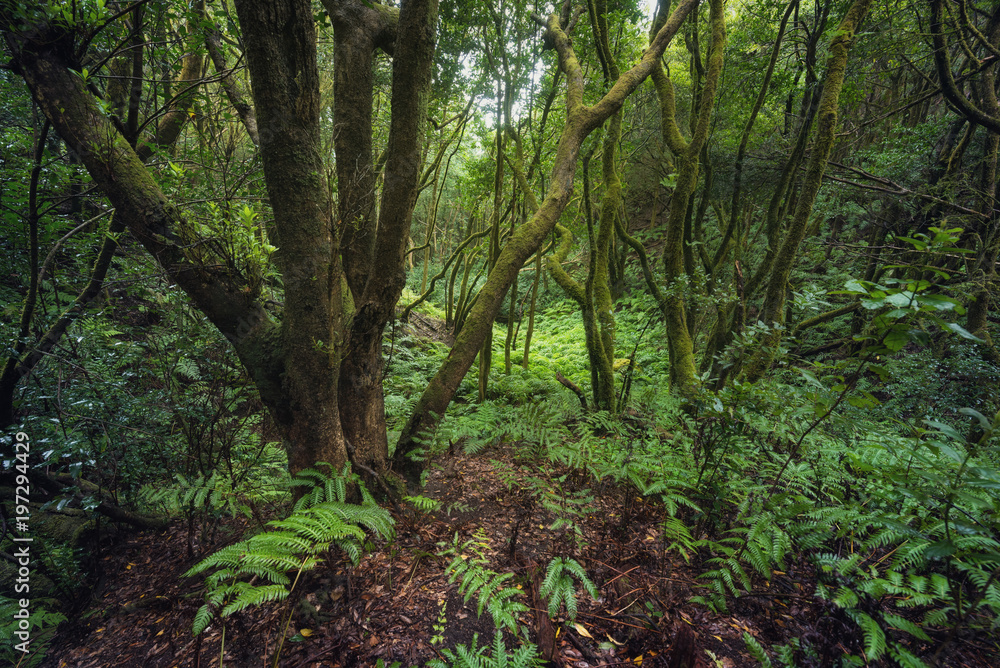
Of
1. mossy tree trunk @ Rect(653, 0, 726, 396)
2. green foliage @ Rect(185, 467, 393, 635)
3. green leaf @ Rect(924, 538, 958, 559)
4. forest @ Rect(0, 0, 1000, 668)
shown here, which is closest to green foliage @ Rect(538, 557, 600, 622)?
forest @ Rect(0, 0, 1000, 668)

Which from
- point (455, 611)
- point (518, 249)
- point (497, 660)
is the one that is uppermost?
point (518, 249)

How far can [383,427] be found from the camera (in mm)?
3432

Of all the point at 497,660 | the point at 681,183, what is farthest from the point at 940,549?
the point at 681,183

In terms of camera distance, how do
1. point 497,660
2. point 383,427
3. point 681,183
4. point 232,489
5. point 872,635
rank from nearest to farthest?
point 872,635 < point 497,660 < point 232,489 < point 383,427 < point 681,183

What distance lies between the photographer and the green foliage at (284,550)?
1.89 metres

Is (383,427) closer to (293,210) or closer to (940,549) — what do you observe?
(293,210)

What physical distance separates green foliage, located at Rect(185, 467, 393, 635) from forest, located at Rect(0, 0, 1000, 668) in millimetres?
26

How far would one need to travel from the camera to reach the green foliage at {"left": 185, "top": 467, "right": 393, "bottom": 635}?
6.19ft

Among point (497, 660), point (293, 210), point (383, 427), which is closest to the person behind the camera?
point (497, 660)

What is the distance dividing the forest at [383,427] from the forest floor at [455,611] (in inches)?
0.9

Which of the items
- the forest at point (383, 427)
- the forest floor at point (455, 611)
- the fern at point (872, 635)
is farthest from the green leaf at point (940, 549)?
the forest floor at point (455, 611)

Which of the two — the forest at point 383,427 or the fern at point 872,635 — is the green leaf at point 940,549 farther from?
the fern at point 872,635

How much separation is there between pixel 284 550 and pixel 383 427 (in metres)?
1.38

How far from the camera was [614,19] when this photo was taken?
16.3 feet
